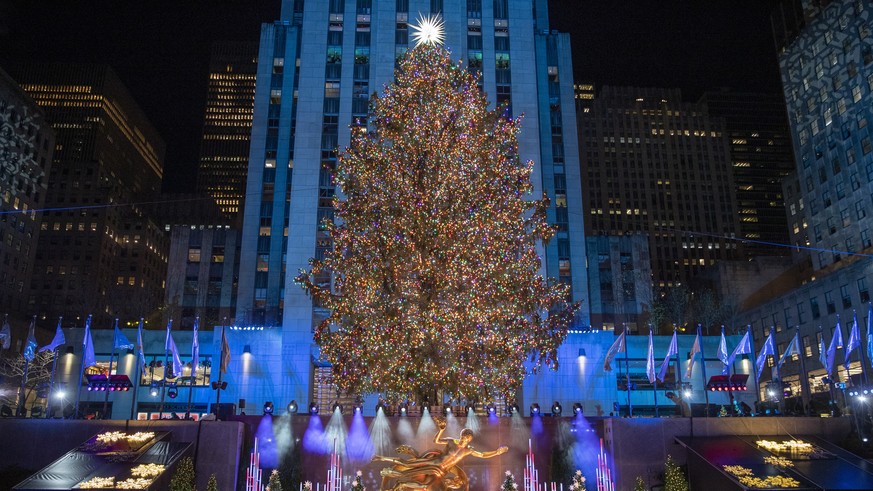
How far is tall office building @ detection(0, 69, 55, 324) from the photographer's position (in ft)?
338

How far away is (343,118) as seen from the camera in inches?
2249

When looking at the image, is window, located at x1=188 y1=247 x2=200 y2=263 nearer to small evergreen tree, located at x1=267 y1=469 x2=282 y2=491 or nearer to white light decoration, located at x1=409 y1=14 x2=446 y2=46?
white light decoration, located at x1=409 y1=14 x2=446 y2=46

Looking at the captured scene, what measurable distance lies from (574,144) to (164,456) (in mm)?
50320

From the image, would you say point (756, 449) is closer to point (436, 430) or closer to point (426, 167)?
point (436, 430)

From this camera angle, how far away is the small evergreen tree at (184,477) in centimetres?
2188

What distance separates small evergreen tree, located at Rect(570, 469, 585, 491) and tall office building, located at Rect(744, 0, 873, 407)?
175 feet

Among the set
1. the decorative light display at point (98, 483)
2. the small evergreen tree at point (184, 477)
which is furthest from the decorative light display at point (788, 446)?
the decorative light display at point (98, 483)

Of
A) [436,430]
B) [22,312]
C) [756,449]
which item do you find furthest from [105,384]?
[22,312]

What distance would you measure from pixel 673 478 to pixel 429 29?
1591 inches

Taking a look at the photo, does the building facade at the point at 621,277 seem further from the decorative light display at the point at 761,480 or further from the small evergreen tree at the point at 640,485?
the decorative light display at the point at 761,480

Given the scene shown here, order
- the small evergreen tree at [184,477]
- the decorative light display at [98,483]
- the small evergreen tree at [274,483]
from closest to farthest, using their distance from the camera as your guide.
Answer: the decorative light display at [98,483], the small evergreen tree at [184,477], the small evergreen tree at [274,483]

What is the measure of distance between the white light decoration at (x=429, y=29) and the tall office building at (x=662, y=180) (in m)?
110

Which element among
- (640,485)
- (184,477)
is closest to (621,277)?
(640,485)

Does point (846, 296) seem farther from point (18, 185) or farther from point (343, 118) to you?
point (18, 185)
